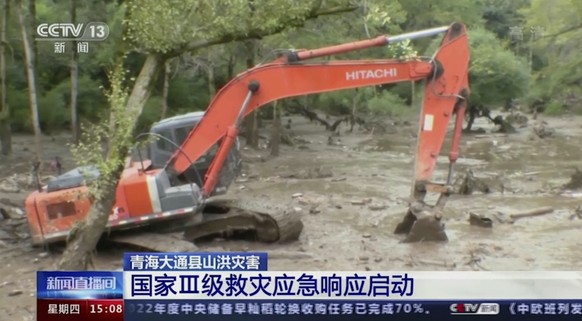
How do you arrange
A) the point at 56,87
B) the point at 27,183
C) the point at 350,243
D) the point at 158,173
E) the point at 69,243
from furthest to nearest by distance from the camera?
the point at 27,183, the point at 56,87, the point at 350,243, the point at 158,173, the point at 69,243

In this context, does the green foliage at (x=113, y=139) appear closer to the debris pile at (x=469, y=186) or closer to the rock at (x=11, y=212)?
the rock at (x=11, y=212)

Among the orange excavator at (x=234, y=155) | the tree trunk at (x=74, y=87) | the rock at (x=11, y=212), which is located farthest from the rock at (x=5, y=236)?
the tree trunk at (x=74, y=87)

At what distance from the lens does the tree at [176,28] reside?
445 centimetres

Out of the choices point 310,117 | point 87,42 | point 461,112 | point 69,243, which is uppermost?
point 87,42

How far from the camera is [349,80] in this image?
23.1 feet

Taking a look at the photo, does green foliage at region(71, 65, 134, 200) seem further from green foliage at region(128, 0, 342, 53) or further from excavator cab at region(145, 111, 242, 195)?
excavator cab at region(145, 111, 242, 195)

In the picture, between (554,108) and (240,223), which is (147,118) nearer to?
(240,223)

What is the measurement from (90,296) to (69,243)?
3005 mm

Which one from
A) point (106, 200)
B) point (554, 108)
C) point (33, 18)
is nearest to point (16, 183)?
point (33, 18)

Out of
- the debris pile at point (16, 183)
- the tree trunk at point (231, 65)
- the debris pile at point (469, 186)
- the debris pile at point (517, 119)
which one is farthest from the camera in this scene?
the debris pile at point (517, 119)

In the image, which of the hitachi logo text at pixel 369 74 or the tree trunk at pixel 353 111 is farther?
the tree trunk at pixel 353 111

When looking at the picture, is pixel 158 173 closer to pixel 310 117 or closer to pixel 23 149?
pixel 23 149

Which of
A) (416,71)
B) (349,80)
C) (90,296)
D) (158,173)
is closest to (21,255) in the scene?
(158,173)

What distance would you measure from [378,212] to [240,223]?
93.0 inches
